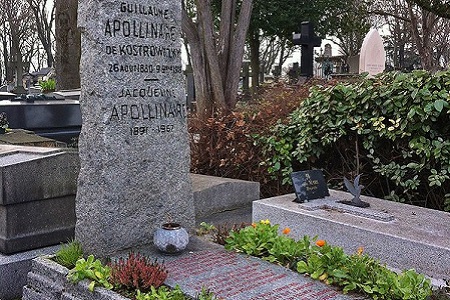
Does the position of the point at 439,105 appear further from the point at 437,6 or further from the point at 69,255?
the point at 437,6

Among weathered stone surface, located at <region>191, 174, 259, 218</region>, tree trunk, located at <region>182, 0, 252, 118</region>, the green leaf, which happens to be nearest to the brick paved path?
weathered stone surface, located at <region>191, 174, 259, 218</region>

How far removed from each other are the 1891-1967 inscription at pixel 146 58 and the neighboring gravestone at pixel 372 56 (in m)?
9.19

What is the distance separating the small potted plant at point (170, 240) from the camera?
13.6 feet

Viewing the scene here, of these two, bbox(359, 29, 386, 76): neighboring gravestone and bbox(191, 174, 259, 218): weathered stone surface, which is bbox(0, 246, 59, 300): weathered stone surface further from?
bbox(359, 29, 386, 76): neighboring gravestone

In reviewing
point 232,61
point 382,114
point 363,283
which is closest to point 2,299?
point 363,283

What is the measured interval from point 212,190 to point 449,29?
26.5 m

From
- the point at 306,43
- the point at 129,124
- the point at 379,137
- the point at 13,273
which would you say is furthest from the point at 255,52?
the point at 13,273

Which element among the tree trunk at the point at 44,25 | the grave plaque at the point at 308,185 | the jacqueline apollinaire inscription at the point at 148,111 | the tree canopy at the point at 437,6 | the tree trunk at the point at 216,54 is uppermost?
the tree trunk at the point at 44,25

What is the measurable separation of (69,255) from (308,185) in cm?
234

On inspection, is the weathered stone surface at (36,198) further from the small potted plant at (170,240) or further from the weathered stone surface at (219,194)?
the weathered stone surface at (219,194)

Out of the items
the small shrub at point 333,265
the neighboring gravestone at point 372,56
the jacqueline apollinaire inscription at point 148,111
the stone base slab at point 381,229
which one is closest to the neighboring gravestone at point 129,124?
the jacqueline apollinaire inscription at point 148,111

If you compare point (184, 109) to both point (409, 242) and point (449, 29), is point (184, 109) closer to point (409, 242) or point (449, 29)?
point (409, 242)

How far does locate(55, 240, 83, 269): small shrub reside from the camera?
4.01 metres

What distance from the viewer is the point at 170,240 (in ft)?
13.6
